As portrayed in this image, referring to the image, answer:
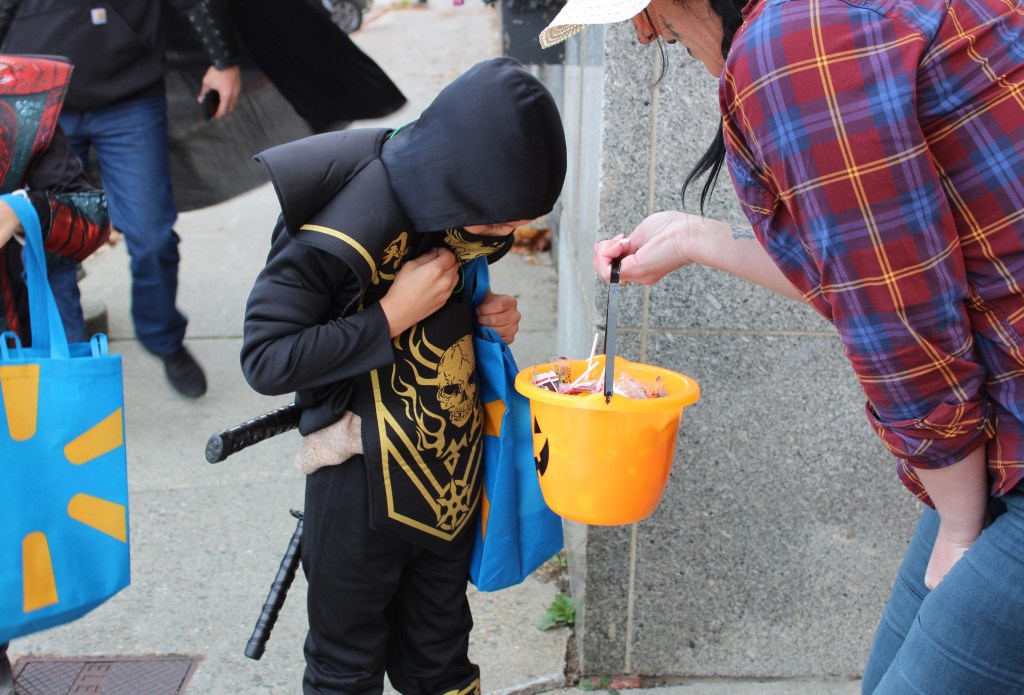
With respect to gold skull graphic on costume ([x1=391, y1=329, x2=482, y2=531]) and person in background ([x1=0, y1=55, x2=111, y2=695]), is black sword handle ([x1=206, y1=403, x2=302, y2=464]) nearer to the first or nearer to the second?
gold skull graphic on costume ([x1=391, y1=329, x2=482, y2=531])

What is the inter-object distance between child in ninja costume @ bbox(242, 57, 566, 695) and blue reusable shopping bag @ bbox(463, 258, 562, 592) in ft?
0.12

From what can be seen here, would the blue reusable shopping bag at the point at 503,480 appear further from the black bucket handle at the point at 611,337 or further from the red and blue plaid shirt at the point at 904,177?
the red and blue plaid shirt at the point at 904,177

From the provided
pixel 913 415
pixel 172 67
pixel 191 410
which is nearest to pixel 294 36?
pixel 172 67

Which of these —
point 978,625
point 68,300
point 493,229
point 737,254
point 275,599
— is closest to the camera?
point 978,625

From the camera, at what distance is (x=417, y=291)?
1891 millimetres

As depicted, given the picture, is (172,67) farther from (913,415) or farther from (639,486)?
(913,415)

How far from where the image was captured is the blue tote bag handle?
2.05m

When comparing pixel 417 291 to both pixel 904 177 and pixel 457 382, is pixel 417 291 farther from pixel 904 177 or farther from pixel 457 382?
pixel 904 177

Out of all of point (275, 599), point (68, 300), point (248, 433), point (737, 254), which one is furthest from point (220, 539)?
point (737, 254)

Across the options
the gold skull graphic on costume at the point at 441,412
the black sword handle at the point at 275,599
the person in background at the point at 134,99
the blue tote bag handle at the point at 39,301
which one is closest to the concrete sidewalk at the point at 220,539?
the person in background at the point at 134,99

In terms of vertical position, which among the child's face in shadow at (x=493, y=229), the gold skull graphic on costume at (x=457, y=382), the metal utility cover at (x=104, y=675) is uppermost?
the child's face in shadow at (x=493, y=229)

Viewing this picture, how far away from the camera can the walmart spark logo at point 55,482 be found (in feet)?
6.54

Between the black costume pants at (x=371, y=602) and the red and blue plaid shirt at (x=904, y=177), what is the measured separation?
3.62 feet

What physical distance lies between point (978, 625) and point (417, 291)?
3.52ft
